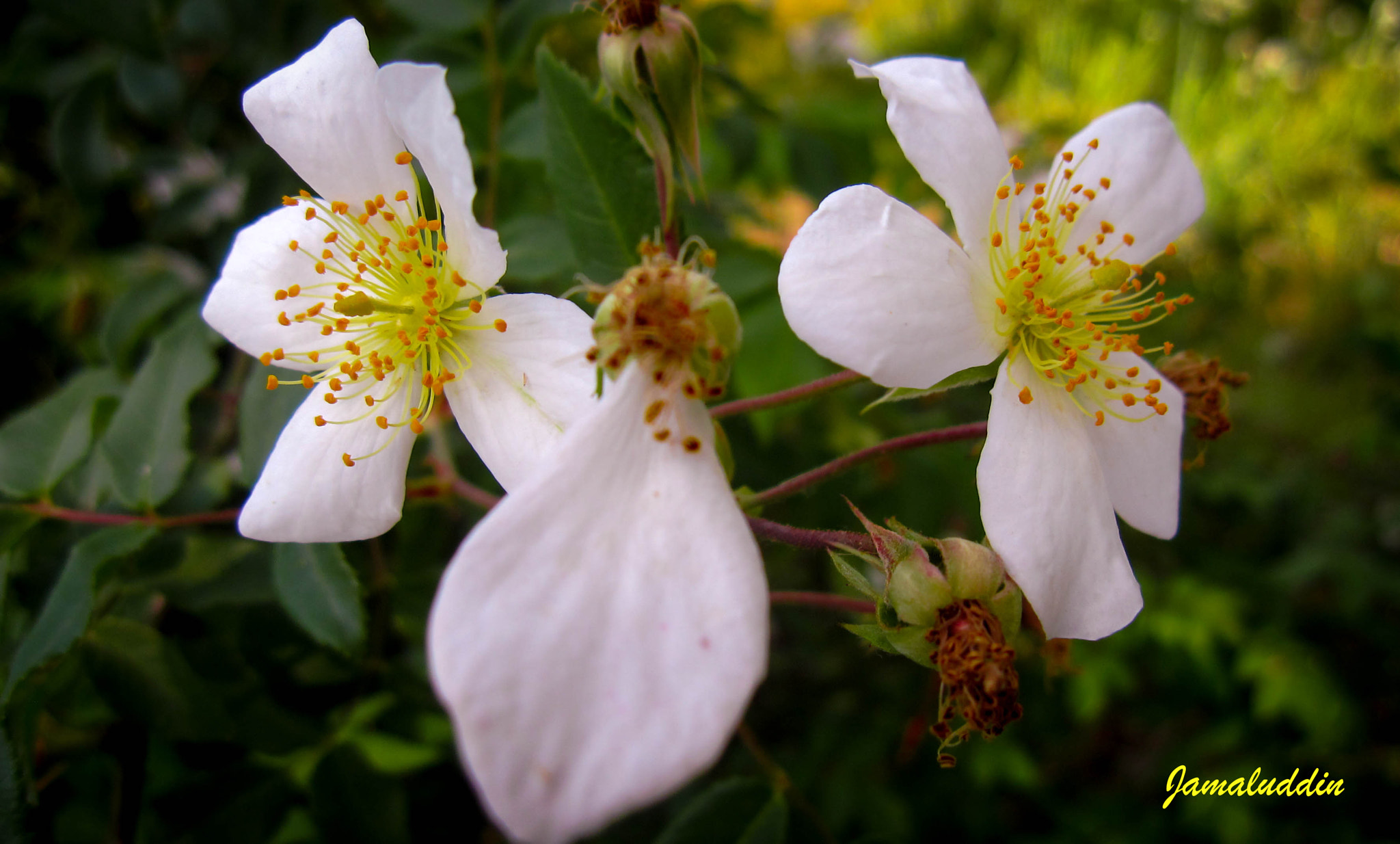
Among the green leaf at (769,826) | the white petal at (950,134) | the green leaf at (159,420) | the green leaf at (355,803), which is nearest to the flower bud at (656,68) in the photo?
the white petal at (950,134)

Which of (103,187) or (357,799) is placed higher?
(103,187)

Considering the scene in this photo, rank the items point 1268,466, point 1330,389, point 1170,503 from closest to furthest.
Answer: point 1170,503 → point 1268,466 → point 1330,389

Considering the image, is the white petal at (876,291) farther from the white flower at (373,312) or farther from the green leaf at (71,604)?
the green leaf at (71,604)

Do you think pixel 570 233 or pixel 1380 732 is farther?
pixel 1380 732

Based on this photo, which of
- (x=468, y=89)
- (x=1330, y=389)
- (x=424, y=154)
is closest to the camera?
(x=424, y=154)

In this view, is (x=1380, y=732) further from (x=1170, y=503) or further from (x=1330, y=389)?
(x=1170, y=503)

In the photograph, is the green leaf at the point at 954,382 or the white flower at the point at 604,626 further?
the green leaf at the point at 954,382

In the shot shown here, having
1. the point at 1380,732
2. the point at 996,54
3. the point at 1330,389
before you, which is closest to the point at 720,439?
the point at 996,54

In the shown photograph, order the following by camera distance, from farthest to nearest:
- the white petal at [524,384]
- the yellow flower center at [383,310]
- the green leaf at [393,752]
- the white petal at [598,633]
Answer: the green leaf at [393,752] → the yellow flower center at [383,310] → the white petal at [524,384] → the white petal at [598,633]
